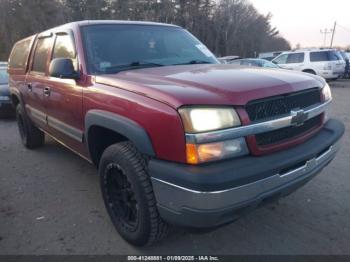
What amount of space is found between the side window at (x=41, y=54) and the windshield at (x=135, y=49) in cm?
112

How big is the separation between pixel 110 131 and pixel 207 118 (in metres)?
1.19

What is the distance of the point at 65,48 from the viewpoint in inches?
154

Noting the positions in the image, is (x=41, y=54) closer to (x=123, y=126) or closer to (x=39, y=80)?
(x=39, y=80)

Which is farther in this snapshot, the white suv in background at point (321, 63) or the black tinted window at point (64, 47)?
the white suv in background at point (321, 63)

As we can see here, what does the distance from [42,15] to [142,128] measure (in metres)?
40.2

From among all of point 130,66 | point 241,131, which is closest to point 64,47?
point 130,66

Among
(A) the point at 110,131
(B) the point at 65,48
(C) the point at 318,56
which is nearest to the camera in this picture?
(A) the point at 110,131

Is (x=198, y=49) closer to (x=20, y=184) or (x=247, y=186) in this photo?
(x=247, y=186)

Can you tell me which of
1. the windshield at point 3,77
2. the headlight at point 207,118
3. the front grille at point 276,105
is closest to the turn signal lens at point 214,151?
the headlight at point 207,118

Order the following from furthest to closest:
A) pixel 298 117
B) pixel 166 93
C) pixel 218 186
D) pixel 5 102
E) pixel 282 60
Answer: pixel 282 60 < pixel 5 102 < pixel 298 117 < pixel 166 93 < pixel 218 186

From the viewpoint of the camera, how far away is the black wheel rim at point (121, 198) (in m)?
2.89

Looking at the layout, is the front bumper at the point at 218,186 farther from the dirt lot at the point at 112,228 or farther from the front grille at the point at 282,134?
the dirt lot at the point at 112,228

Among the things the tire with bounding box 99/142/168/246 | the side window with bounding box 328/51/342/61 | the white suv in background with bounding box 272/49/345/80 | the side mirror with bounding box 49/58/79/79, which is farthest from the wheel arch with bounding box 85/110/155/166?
the side window with bounding box 328/51/342/61

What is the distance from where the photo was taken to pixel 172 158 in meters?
2.34
